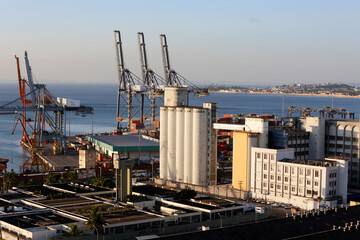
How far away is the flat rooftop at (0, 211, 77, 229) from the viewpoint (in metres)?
32.7

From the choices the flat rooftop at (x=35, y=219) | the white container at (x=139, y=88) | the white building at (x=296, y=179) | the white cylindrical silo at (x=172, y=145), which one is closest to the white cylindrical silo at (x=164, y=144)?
the white cylindrical silo at (x=172, y=145)

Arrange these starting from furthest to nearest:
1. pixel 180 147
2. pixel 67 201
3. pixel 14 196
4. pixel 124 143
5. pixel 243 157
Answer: pixel 124 143 → pixel 180 147 → pixel 243 157 → pixel 14 196 → pixel 67 201

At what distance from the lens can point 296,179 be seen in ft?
147

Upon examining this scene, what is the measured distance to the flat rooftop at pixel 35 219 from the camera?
107ft

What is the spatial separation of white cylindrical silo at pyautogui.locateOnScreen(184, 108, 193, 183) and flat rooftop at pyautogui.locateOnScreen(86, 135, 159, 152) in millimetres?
19267

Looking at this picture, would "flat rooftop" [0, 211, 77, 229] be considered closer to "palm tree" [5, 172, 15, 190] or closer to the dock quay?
"palm tree" [5, 172, 15, 190]

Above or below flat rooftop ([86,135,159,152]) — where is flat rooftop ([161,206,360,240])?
above

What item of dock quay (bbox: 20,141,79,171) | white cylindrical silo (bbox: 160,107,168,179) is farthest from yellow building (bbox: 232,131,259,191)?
dock quay (bbox: 20,141,79,171)

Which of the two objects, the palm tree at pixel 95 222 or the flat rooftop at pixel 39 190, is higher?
the palm tree at pixel 95 222

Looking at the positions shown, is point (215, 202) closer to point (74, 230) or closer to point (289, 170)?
point (289, 170)

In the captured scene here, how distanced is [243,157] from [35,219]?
19.9 meters

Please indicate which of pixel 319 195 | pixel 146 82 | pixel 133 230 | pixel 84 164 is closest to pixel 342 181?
pixel 319 195

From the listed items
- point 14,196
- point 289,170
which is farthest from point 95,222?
point 289,170

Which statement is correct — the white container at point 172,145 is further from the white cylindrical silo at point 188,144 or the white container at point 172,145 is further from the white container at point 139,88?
the white container at point 139,88
